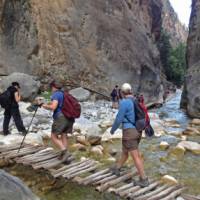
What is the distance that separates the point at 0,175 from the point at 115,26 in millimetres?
27278


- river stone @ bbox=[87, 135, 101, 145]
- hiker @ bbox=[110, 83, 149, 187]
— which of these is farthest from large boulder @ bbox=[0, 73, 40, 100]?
hiker @ bbox=[110, 83, 149, 187]

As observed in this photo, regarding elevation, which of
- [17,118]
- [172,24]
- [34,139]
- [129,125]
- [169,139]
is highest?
[172,24]

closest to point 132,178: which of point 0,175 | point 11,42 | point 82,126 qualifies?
point 0,175

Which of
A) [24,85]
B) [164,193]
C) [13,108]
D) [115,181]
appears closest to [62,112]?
[115,181]

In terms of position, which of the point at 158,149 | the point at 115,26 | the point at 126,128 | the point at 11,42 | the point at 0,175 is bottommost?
the point at 158,149

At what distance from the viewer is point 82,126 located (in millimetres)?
14359

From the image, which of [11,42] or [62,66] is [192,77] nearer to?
[62,66]

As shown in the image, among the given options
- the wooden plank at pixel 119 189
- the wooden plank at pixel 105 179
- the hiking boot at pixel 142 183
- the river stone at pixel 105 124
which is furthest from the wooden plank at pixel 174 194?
the river stone at pixel 105 124

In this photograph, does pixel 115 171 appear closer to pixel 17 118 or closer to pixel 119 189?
pixel 119 189

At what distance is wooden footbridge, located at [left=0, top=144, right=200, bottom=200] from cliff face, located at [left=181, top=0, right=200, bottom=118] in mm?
16735

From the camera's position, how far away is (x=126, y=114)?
6895 mm

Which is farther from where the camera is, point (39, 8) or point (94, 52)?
point (94, 52)

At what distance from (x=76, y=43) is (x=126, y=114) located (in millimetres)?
21220

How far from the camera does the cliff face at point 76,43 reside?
24.9 m
